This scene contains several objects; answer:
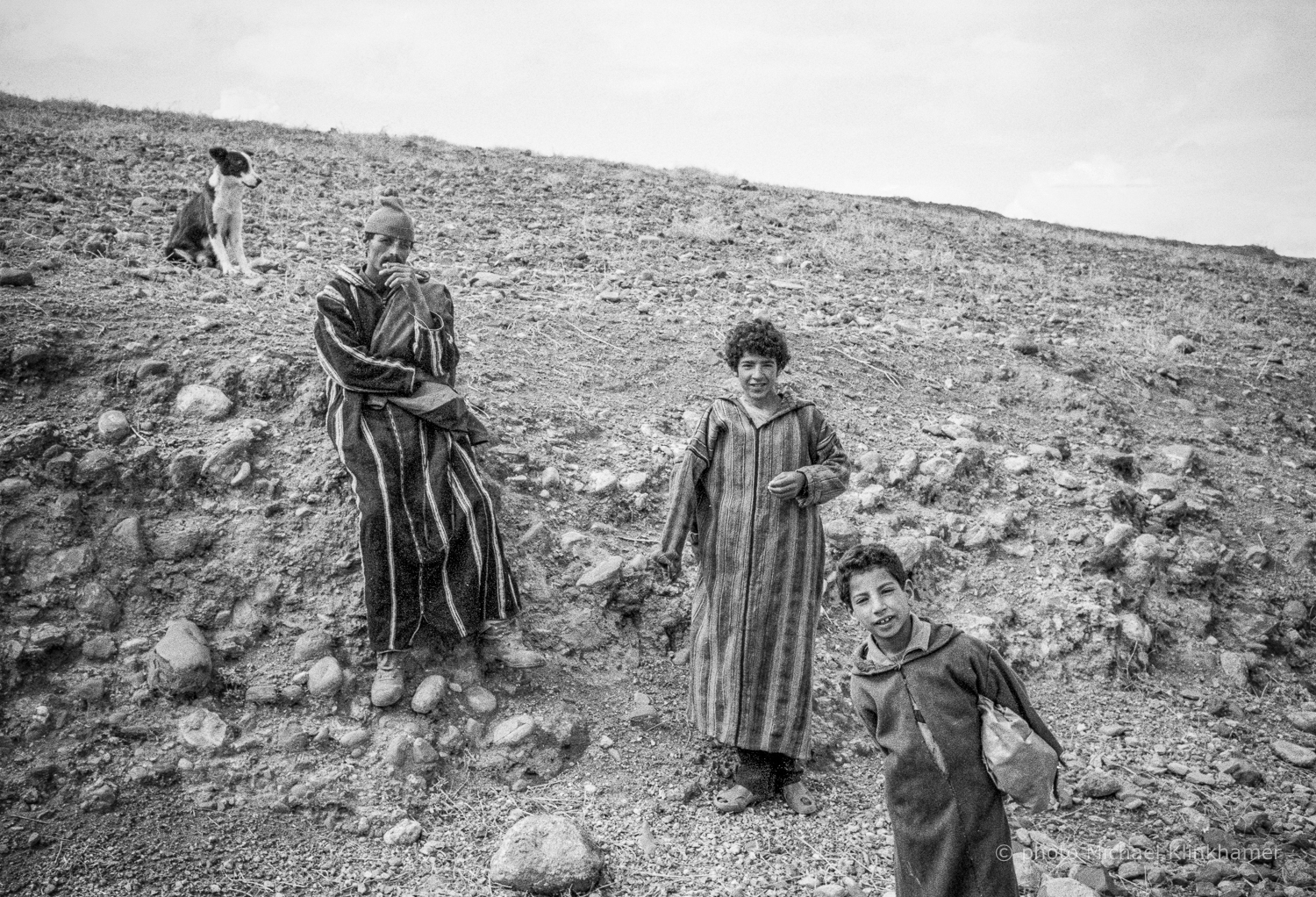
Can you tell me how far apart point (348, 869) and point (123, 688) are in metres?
1.07

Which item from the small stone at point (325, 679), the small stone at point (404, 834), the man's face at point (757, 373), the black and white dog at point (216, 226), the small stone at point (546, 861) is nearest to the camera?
the small stone at point (546, 861)

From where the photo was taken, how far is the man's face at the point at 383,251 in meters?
3.26

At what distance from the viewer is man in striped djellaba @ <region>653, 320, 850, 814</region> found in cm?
309

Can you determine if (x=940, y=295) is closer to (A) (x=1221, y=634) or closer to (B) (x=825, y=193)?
(A) (x=1221, y=634)

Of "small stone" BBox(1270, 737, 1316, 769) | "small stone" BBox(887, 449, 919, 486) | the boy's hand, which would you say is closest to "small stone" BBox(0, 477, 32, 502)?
the boy's hand

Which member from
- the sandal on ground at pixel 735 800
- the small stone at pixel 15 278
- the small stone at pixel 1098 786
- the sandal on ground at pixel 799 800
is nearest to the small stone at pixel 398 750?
the sandal on ground at pixel 735 800

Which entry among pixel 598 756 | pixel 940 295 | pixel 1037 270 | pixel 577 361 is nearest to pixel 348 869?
pixel 598 756

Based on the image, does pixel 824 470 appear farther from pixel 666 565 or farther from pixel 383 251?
pixel 383 251

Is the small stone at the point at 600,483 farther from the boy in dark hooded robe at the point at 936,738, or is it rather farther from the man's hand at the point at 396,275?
the boy in dark hooded robe at the point at 936,738

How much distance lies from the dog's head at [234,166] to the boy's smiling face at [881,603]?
5.23 m

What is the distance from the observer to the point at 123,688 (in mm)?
3053

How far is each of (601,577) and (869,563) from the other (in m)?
1.74

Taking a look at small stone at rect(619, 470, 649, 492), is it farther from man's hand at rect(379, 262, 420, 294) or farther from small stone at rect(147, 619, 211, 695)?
→ small stone at rect(147, 619, 211, 695)

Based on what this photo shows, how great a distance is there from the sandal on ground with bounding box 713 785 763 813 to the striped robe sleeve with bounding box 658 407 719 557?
34.2 inches
